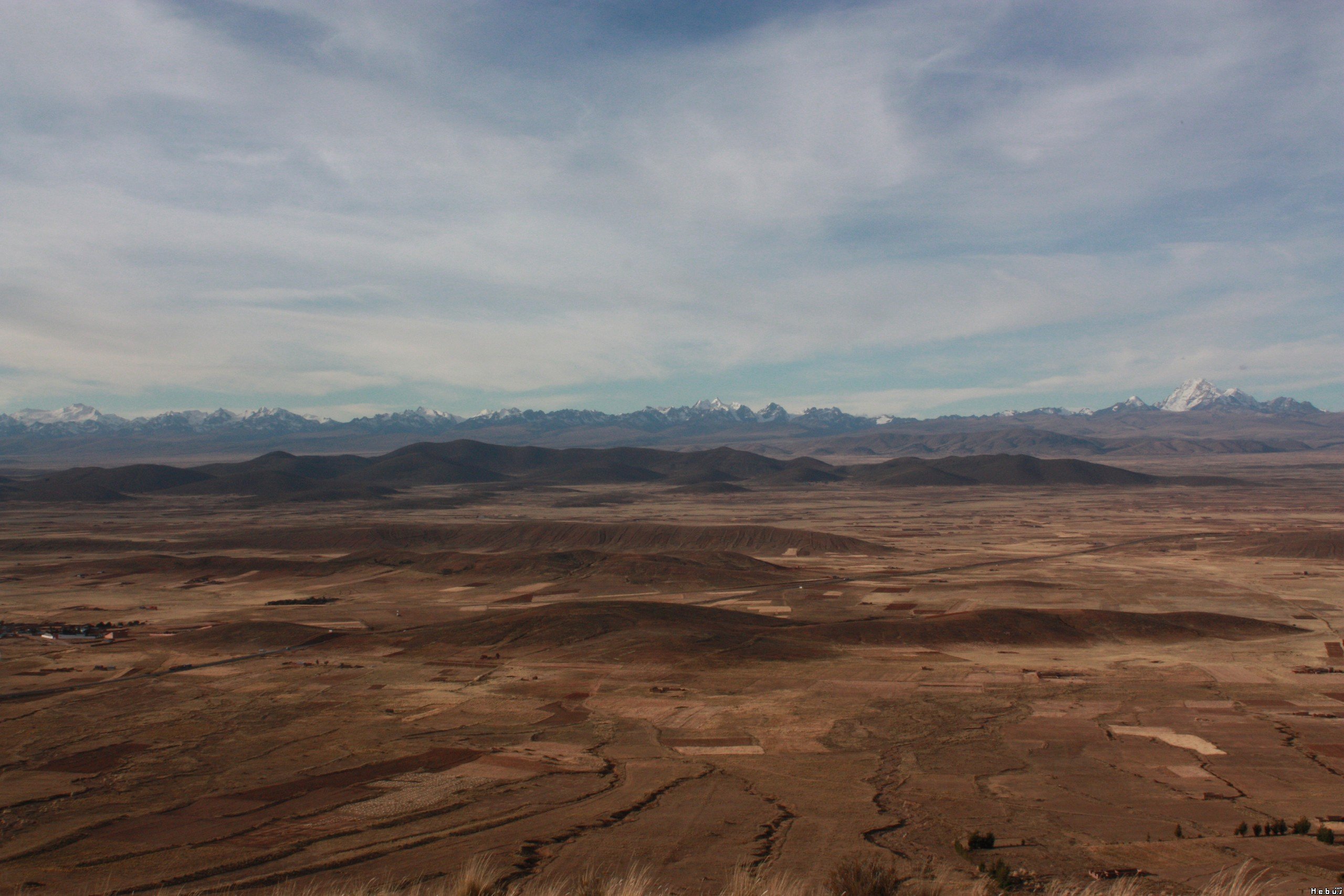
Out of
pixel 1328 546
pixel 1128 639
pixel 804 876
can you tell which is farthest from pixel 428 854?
pixel 1328 546

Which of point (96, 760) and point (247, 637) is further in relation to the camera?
→ point (247, 637)

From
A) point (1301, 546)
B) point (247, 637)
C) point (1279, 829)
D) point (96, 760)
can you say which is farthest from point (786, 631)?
point (1301, 546)

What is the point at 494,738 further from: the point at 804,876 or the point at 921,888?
the point at 921,888

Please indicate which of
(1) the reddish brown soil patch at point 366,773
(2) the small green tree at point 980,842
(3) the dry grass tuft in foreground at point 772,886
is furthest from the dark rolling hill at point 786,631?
(3) the dry grass tuft in foreground at point 772,886

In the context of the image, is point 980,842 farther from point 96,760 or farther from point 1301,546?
point 1301,546

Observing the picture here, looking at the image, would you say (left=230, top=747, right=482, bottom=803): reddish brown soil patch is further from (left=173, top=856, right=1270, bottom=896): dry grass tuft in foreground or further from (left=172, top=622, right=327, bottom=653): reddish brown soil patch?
(left=172, top=622, right=327, bottom=653): reddish brown soil patch
